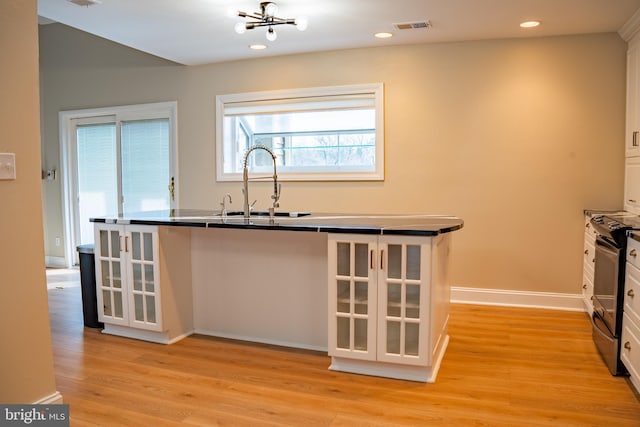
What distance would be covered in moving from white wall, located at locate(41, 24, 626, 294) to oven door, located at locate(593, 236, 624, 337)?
1168 millimetres

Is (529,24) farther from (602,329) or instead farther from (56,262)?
(56,262)

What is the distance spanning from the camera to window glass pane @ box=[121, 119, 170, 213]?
593 cm

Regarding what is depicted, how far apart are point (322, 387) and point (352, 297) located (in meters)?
0.52

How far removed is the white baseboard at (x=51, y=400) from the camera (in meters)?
2.44

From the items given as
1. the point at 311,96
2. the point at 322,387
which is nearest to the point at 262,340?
the point at 322,387

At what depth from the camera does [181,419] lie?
→ 2.47 m

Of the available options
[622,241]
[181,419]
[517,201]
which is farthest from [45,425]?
[517,201]

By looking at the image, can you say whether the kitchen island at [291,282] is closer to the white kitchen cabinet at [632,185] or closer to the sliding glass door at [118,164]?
the white kitchen cabinet at [632,185]

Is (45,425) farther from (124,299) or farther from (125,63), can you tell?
(125,63)

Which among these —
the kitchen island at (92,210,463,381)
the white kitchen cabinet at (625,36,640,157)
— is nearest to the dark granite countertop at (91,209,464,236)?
the kitchen island at (92,210,463,381)

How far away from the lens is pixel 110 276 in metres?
3.70

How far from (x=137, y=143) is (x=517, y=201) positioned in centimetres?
424

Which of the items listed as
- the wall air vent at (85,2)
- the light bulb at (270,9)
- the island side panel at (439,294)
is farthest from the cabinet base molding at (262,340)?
the wall air vent at (85,2)

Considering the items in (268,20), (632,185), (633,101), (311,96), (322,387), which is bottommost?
(322,387)
